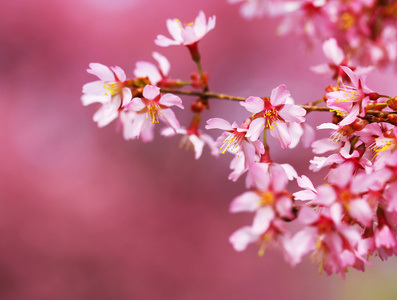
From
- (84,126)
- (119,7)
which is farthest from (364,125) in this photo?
(119,7)

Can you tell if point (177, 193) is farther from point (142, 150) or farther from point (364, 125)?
point (364, 125)

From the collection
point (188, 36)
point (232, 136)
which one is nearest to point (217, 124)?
point (232, 136)

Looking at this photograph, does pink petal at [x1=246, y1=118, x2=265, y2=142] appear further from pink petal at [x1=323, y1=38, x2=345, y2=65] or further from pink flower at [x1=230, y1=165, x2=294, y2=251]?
pink petal at [x1=323, y1=38, x2=345, y2=65]

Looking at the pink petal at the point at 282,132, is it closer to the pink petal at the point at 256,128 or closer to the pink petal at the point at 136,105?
the pink petal at the point at 256,128

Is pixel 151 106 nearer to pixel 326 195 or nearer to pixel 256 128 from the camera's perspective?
pixel 256 128

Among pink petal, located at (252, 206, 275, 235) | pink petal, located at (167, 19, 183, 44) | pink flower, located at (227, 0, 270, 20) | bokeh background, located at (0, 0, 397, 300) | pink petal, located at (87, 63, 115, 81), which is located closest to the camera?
pink petal, located at (252, 206, 275, 235)

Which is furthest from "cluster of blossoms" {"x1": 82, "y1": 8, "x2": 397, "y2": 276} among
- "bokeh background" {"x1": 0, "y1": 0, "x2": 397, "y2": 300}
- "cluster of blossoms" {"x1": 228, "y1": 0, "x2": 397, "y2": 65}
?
"bokeh background" {"x1": 0, "y1": 0, "x2": 397, "y2": 300}

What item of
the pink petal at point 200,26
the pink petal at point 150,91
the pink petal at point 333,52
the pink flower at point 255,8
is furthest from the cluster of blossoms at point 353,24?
the pink petal at point 150,91
